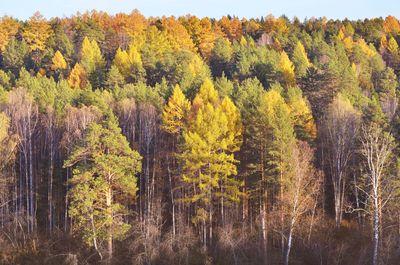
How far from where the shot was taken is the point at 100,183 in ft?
102

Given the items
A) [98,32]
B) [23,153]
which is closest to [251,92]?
[23,153]

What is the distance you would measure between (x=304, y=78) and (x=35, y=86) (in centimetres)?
3025

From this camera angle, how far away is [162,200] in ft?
134

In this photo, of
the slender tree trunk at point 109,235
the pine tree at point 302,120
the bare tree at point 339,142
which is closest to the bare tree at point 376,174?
the bare tree at point 339,142

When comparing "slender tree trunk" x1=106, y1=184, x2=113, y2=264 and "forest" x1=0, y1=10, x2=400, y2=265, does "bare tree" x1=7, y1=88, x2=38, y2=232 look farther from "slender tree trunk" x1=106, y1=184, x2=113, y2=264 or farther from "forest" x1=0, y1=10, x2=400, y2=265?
"slender tree trunk" x1=106, y1=184, x2=113, y2=264

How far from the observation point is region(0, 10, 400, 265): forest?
31141 mm

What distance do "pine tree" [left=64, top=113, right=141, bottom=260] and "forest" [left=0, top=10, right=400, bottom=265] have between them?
99 mm

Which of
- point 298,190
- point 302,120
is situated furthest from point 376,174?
point 302,120

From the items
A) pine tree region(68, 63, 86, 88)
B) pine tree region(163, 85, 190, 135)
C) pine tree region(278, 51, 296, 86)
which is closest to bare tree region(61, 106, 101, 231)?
pine tree region(163, 85, 190, 135)

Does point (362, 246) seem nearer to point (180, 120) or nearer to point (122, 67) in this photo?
point (180, 120)

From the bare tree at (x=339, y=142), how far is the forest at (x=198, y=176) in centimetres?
17

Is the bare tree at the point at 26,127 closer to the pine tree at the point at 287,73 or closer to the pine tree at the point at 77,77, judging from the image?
the pine tree at the point at 77,77

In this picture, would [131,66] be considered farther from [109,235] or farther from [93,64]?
[109,235]

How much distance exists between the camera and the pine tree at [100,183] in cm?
3072
